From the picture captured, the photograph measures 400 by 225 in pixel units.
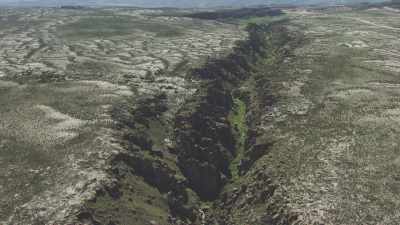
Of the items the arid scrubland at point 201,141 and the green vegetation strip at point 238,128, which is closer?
the arid scrubland at point 201,141

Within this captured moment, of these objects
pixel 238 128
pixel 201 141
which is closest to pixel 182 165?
pixel 201 141

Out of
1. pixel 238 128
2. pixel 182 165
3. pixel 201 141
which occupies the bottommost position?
pixel 238 128

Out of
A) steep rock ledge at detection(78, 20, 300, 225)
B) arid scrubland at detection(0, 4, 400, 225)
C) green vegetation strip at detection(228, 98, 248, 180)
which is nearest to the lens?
arid scrubland at detection(0, 4, 400, 225)

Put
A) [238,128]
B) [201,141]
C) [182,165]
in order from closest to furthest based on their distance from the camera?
[182,165] → [201,141] → [238,128]

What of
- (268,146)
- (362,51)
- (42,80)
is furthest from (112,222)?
(362,51)

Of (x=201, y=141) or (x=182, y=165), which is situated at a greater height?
(x=201, y=141)

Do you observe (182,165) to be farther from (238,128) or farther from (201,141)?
(238,128)

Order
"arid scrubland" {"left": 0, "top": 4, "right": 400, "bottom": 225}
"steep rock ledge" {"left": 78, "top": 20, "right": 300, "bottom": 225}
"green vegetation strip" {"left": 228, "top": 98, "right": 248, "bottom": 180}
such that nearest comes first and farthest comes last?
"arid scrubland" {"left": 0, "top": 4, "right": 400, "bottom": 225}
"steep rock ledge" {"left": 78, "top": 20, "right": 300, "bottom": 225}
"green vegetation strip" {"left": 228, "top": 98, "right": 248, "bottom": 180}

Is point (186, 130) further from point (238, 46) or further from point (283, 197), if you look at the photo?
point (238, 46)

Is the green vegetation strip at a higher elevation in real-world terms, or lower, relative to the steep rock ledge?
lower

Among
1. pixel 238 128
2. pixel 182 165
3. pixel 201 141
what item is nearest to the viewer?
pixel 182 165

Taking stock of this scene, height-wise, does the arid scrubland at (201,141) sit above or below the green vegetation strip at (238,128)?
above
